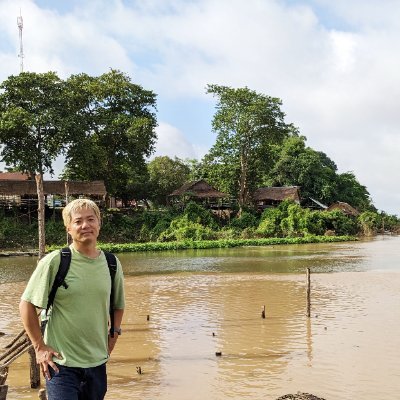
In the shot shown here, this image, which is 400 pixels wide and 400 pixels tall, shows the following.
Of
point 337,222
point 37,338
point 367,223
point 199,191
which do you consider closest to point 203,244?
point 199,191

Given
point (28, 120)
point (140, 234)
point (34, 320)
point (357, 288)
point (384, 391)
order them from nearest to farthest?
point (34, 320), point (384, 391), point (357, 288), point (28, 120), point (140, 234)

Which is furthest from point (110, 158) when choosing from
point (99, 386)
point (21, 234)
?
point (99, 386)

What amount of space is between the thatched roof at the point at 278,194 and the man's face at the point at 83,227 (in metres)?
49.5

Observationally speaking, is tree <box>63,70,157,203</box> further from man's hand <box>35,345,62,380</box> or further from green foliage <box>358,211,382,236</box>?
man's hand <box>35,345,62,380</box>

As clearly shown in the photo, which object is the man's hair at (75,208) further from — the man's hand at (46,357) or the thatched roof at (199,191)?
the thatched roof at (199,191)

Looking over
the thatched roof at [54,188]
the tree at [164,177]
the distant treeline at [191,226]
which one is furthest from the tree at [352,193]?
the thatched roof at [54,188]

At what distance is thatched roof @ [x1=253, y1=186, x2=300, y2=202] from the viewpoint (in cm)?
5286

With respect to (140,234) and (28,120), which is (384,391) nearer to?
(28,120)

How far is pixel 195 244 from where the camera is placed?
39812mm

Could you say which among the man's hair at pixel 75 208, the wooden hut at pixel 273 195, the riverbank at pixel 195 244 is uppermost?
the wooden hut at pixel 273 195

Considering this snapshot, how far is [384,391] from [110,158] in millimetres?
37429

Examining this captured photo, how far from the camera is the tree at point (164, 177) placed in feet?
169

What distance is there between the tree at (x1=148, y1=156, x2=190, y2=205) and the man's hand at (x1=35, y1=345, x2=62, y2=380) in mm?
47930

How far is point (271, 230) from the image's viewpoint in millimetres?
46219
